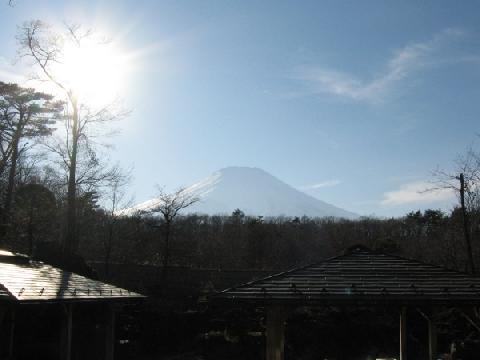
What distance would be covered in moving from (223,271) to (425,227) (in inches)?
522

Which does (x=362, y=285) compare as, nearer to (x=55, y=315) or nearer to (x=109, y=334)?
(x=109, y=334)

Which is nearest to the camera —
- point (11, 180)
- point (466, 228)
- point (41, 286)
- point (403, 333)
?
point (403, 333)

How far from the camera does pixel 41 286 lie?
1250cm

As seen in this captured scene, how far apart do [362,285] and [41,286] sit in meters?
7.40

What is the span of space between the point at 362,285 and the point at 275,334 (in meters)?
2.01

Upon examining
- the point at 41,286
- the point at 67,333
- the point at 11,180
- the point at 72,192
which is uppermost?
the point at 11,180

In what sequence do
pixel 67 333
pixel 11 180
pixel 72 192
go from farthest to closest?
pixel 11 180, pixel 72 192, pixel 67 333

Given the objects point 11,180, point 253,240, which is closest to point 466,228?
point 253,240

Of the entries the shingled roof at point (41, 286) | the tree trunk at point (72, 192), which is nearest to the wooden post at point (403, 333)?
the shingled roof at point (41, 286)

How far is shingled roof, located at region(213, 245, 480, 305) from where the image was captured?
32.8 feet

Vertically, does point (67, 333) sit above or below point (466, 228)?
below

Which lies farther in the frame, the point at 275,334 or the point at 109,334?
the point at 109,334

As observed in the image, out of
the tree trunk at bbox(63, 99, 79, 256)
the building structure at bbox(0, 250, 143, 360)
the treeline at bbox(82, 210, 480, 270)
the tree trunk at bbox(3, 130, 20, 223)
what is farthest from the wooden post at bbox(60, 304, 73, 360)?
the treeline at bbox(82, 210, 480, 270)

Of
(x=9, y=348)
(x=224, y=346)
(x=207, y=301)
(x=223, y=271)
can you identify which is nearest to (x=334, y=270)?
(x=207, y=301)
